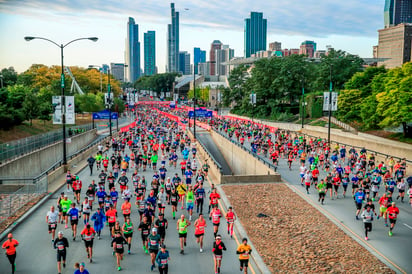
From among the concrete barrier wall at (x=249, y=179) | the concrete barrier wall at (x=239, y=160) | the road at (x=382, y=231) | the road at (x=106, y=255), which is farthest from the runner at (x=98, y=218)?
the concrete barrier wall at (x=239, y=160)

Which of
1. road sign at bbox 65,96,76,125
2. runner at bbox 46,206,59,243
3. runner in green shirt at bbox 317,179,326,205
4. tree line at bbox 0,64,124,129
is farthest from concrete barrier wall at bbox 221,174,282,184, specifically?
tree line at bbox 0,64,124,129

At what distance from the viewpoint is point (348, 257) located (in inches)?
492

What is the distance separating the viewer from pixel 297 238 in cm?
1423

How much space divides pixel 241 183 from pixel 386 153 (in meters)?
14.0

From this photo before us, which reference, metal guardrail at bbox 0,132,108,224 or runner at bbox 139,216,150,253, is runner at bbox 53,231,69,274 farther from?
metal guardrail at bbox 0,132,108,224

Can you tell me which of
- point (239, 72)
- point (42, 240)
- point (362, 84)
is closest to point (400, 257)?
point (42, 240)

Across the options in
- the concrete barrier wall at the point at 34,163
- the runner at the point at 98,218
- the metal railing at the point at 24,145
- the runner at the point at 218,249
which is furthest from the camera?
the metal railing at the point at 24,145

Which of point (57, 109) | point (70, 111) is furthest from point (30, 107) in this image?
point (57, 109)

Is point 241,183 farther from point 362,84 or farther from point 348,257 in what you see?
point 362,84

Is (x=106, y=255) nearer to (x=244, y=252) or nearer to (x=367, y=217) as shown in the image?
(x=244, y=252)

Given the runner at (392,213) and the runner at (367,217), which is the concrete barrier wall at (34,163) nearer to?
the runner at (367,217)

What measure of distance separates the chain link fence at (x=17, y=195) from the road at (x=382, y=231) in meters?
13.4

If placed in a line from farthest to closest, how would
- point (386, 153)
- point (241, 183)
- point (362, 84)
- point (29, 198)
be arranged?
point (362, 84) < point (386, 153) < point (241, 183) < point (29, 198)

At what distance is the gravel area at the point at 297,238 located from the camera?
38.9 feet
